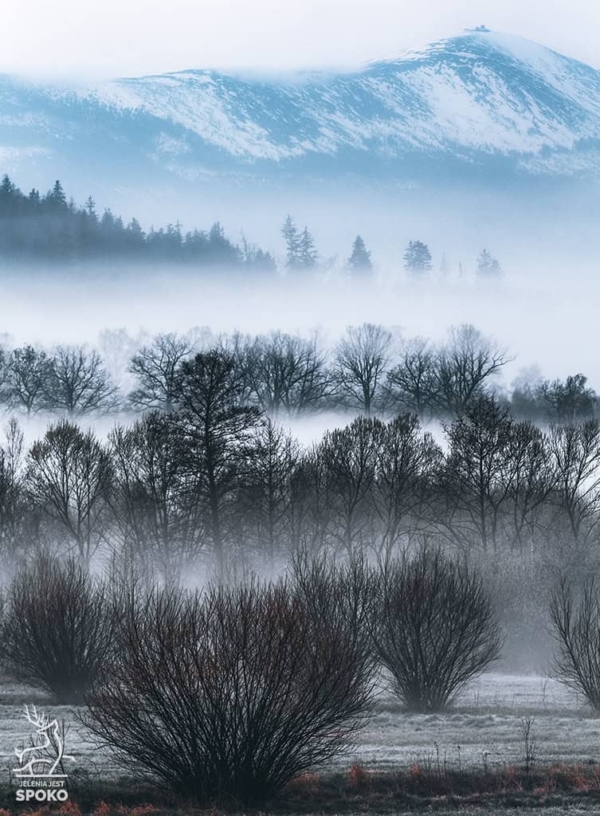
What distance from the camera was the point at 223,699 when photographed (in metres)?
28.3

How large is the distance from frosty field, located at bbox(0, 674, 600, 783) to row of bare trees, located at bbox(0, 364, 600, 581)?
19945 mm

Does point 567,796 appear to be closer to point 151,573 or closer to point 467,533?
point 151,573

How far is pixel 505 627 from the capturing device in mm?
68500

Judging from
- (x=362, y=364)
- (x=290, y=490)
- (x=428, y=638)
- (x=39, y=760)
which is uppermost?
(x=362, y=364)

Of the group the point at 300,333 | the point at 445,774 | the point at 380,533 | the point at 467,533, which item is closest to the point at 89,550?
the point at 380,533

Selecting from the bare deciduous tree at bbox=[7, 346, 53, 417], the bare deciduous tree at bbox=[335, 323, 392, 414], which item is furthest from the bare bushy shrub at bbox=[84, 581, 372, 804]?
the bare deciduous tree at bbox=[7, 346, 53, 417]

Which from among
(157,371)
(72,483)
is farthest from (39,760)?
(157,371)

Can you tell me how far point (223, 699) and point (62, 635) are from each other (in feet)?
71.6

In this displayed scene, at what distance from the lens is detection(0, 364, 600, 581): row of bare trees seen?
72.6 metres

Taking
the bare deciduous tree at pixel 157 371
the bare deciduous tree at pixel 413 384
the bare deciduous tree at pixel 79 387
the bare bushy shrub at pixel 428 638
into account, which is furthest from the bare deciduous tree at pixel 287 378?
the bare bushy shrub at pixel 428 638

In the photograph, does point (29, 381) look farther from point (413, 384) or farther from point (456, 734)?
point (456, 734)

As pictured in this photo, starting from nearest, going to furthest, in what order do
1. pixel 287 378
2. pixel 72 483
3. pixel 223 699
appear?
pixel 223 699, pixel 72 483, pixel 287 378

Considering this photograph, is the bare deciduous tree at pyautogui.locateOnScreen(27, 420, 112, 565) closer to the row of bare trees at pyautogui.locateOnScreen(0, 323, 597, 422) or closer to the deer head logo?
the row of bare trees at pyautogui.locateOnScreen(0, 323, 597, 422)

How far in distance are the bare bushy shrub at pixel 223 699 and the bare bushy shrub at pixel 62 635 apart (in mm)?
19356
